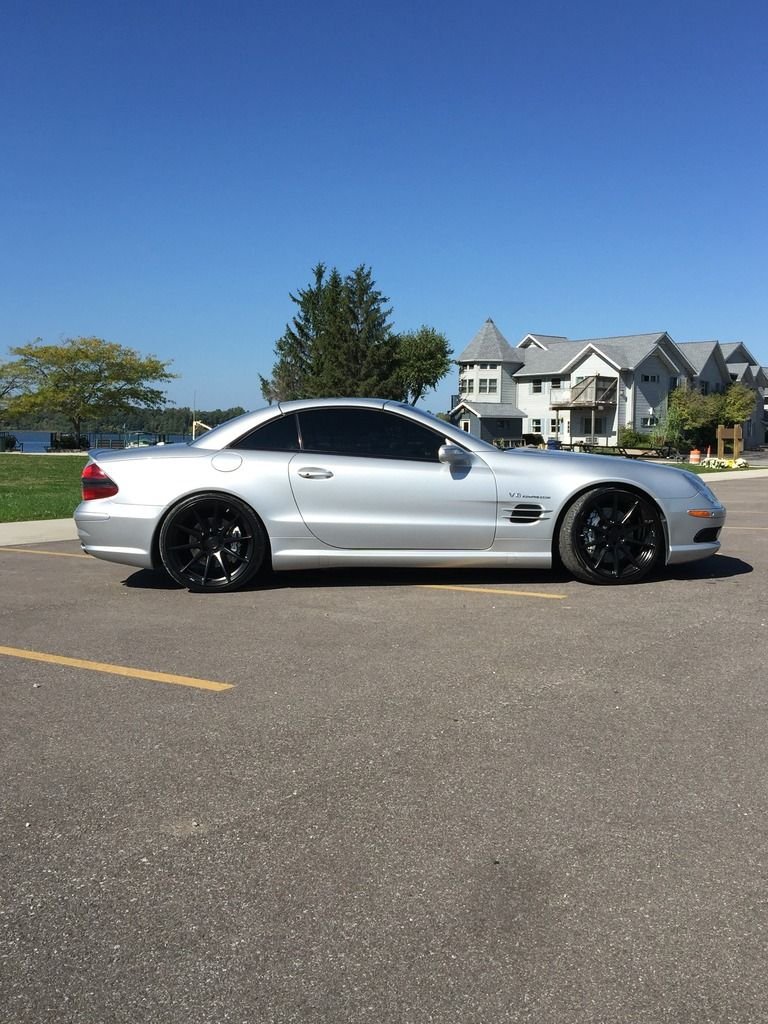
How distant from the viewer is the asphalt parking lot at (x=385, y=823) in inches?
83.0

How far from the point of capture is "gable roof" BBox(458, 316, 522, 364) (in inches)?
2719

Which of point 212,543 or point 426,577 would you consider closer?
point 212,543

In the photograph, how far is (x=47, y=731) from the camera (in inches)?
149

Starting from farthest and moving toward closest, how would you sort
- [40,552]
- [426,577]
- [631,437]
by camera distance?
[631,437], [40,552], [426,577]

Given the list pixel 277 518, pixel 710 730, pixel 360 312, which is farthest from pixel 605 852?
pixel 360 312

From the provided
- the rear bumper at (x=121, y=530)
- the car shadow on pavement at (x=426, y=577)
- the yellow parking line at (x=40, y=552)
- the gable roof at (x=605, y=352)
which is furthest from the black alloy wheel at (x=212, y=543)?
the gable roof at (x=605, y=352)

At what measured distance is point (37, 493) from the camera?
18156 millimetres

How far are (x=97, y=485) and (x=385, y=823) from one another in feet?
15.9

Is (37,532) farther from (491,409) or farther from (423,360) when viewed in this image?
(423,360)

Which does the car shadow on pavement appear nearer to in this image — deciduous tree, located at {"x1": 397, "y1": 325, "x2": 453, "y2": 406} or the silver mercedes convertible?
the silver mercedes convertible

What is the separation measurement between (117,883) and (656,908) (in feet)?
4.93

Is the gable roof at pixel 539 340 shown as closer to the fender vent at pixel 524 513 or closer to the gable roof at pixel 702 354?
the gable roof at pixel 702 354

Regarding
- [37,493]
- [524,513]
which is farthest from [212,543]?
[37,493]

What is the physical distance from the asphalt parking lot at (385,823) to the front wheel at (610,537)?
1.35 meters
